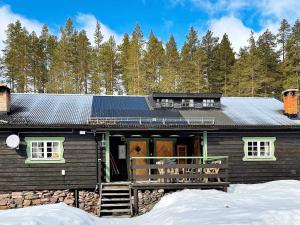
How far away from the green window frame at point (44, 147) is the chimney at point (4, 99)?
2.12m

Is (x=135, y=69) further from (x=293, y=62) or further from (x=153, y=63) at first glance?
(x=293, y=62)

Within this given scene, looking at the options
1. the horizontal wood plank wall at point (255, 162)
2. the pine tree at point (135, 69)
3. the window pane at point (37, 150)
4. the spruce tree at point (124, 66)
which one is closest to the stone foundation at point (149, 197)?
the horizontal wood plank wall at point (255, 162)

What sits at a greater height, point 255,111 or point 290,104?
point 290,104

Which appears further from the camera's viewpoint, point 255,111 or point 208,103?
point 208,103

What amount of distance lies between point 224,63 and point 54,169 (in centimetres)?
3276

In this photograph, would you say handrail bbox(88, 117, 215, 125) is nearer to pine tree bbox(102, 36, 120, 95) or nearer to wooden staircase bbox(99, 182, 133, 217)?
wooden staircase bbox(99, 182, 133, 217)

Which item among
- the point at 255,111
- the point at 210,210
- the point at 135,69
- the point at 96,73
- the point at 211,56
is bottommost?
the point at 210,210

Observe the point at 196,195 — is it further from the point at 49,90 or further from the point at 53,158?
the point at 49,90

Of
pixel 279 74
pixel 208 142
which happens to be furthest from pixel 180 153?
pixel 279 74

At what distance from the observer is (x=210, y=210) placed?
465 inches

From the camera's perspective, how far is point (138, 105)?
67.8 ft

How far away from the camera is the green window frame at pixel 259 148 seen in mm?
18406

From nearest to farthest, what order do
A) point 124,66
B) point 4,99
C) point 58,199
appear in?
point 58,199, point 4,99, point 124,66

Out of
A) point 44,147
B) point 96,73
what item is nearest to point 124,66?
point 96,73
